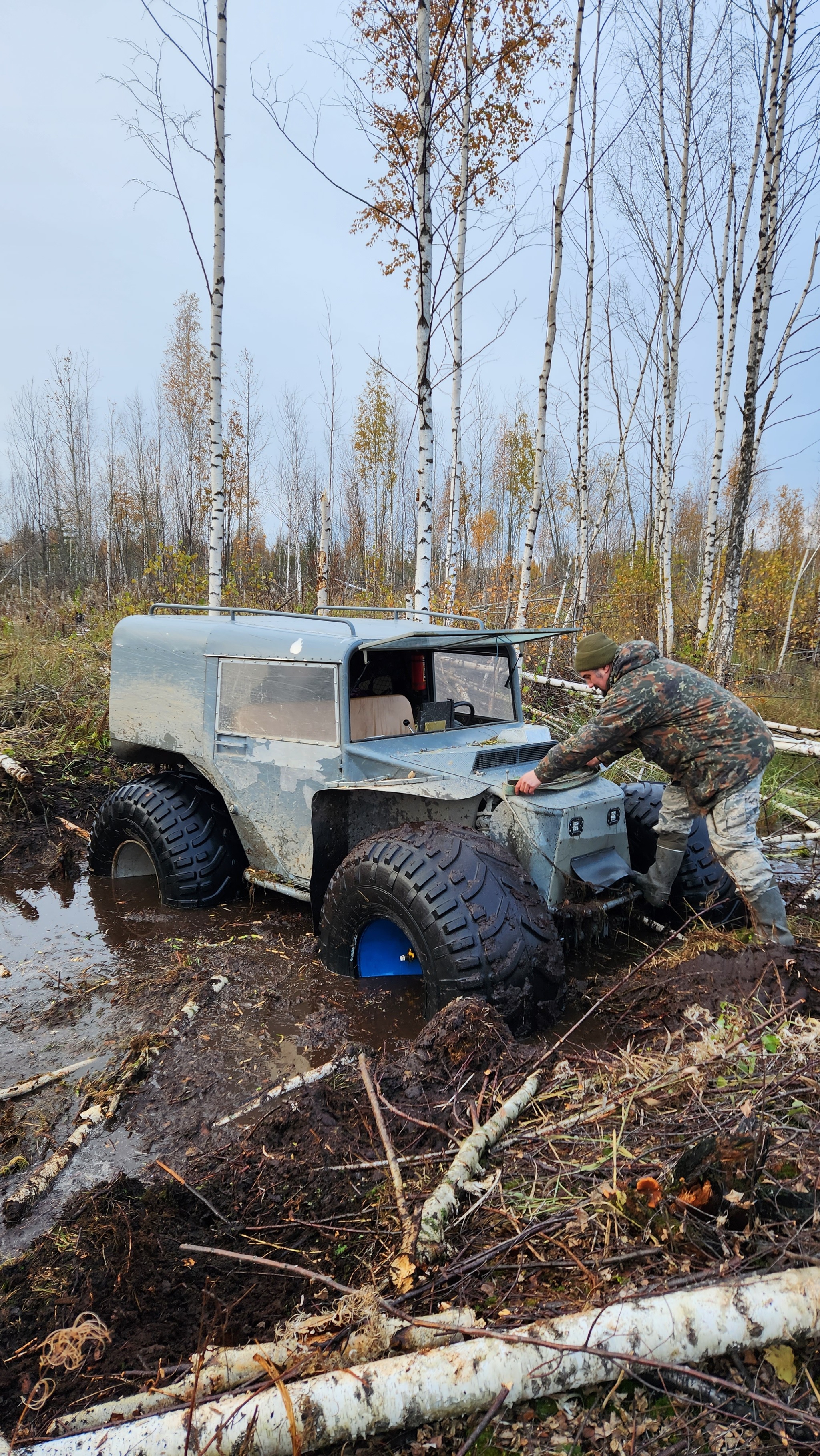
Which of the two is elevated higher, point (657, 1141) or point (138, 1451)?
point (657, 1141)

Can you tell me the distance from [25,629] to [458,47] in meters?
9.88

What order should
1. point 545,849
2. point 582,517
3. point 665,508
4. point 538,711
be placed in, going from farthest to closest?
point 582,517 < point 665,508 < point 538,711 < point 545,849

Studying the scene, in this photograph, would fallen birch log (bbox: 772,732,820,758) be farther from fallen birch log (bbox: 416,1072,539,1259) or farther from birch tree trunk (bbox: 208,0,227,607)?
birch tree trunk (bbox: 208,0,227,607)

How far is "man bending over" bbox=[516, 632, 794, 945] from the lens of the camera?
3754 mm

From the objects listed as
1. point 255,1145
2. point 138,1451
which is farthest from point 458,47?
point 138,1451

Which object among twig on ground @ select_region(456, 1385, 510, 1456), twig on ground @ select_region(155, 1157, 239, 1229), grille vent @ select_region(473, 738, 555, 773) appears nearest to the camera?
twig on ground @ select_region(456, 1385, 510, 1456)

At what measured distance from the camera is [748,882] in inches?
148

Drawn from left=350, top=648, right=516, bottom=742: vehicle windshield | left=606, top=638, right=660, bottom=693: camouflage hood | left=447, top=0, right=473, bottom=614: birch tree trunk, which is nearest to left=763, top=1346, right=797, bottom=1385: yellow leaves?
left=606, top=638, right=660, bottom=693: camouflage hood

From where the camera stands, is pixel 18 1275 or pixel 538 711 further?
pixel 538 711

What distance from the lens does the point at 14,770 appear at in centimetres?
671

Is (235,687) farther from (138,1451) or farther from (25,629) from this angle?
(25,629)

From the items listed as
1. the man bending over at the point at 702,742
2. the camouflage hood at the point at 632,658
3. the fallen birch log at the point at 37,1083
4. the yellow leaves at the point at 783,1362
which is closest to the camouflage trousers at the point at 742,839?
the man bending over at the point at 702,742

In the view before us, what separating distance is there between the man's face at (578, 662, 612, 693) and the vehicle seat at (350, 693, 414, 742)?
1128 mm

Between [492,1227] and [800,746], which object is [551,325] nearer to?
[800,746]
